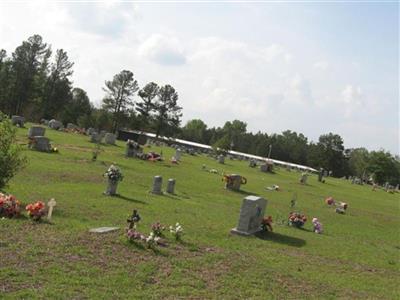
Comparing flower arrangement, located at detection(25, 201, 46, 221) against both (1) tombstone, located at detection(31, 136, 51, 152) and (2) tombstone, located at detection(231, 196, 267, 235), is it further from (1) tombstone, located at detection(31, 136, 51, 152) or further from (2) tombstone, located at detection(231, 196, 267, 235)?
(1) tombstone, located at detection(31, 136, 51, 152)

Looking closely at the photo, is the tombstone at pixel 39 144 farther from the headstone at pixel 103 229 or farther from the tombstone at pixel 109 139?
the headstone at pixel 103 229

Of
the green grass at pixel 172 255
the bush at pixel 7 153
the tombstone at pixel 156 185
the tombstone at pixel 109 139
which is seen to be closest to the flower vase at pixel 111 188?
the green grass at pixel 172 255

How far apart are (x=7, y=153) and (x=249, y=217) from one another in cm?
845

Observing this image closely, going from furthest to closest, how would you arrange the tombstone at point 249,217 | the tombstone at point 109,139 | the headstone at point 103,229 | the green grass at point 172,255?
1. the tombstone at point 109,139
2. the tombstone at point 249,217
3. the headstone at point 103,229
4. the green grass at point 172,255

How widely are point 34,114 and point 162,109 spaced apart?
24018 mm

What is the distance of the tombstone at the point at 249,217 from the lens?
679 inches

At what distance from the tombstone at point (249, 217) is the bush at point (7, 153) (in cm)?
776

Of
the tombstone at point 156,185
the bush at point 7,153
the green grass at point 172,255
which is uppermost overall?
the bush at point 7,153

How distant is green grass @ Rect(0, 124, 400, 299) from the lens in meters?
9.83

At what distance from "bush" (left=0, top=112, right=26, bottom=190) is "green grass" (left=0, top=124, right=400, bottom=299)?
1.20 metres

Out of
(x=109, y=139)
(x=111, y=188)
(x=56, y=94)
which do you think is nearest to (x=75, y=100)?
(x=56, y=94)

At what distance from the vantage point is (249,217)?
17.3 m

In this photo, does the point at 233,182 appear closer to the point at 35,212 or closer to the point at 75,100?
the point at 35,212

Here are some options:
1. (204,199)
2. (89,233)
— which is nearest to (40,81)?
(204,199)
